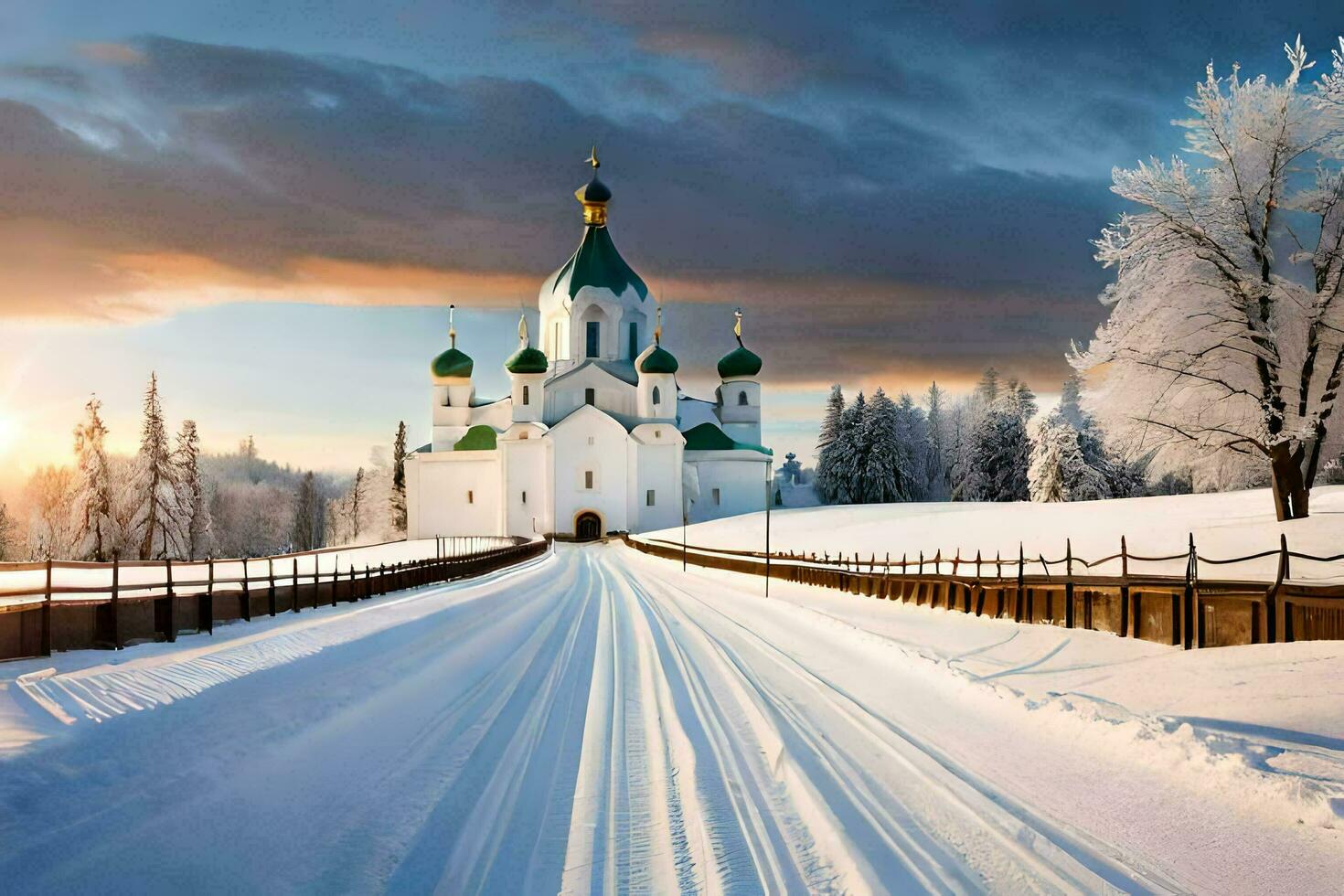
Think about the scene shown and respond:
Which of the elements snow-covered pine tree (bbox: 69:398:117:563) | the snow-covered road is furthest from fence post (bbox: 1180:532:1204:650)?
snow-covered pine tree (bbox: 69:398:117:563)

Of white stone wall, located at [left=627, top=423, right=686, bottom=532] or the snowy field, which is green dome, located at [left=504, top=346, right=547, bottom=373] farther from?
the snowy field

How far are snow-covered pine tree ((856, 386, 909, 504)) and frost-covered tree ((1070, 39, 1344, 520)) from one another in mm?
60644

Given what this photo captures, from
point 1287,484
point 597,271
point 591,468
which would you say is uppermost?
point 597,271

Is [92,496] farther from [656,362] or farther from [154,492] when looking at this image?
[656,362]

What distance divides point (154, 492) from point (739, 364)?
49.8 m

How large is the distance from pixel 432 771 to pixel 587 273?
8371 cm

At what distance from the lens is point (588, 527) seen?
78.9m

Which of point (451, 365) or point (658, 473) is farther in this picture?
point (451, 365)

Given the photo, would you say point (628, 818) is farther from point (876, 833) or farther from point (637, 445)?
point (637, 445)

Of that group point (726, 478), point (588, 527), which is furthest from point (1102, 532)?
point (726, 478)

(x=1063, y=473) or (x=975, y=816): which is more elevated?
(x=1063, y=473)

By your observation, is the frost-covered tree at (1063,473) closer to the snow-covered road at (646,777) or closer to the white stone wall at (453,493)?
the white stone wall at (453,493)

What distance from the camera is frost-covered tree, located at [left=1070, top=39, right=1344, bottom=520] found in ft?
Answer: 86.9

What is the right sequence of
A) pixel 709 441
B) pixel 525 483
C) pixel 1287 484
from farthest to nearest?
pixel 709 441
pixel 525 483
pixel 1287 484
